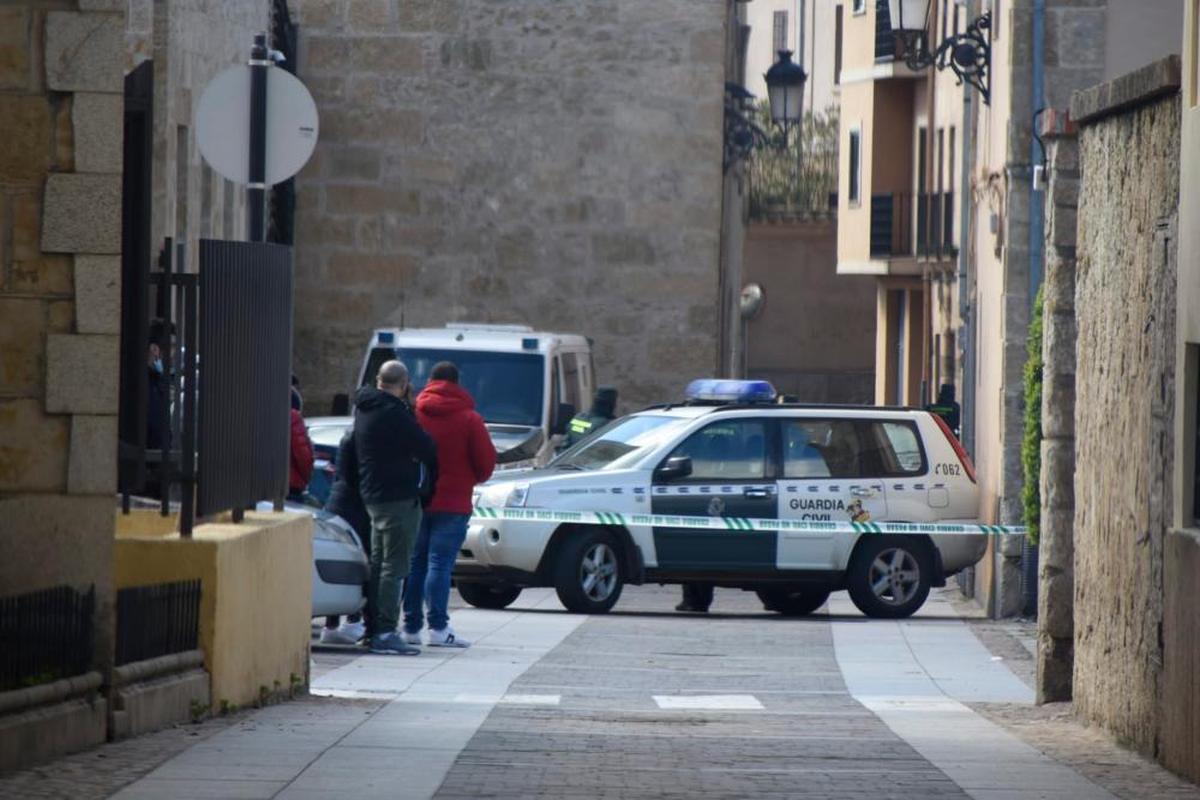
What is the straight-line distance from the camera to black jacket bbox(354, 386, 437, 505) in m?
15.1

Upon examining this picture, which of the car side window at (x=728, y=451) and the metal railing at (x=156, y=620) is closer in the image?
the metal railing at (x=156, y=620)

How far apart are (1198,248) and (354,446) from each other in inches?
292

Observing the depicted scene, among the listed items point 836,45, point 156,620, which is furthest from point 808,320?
point 156,620

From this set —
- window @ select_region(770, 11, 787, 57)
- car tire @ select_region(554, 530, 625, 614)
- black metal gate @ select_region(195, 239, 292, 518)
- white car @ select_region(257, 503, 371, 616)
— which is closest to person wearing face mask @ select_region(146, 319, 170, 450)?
black metal gate @ select_region(195, 239, 292, 518)

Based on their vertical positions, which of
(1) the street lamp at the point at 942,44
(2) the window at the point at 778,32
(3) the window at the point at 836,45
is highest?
(2) the window at the point at 778,32

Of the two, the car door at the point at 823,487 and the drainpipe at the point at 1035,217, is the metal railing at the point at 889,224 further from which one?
the car door at the point at 823,487

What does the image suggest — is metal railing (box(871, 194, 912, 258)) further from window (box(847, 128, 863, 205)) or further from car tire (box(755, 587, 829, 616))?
car tire (box(755, 587, 829, 616))

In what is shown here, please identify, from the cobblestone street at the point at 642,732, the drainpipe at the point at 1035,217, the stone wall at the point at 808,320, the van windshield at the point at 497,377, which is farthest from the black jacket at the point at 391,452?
the stone wall at the point at 808,320

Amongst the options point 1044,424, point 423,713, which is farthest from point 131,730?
point 1044,424

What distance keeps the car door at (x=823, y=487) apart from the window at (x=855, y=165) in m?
18.7

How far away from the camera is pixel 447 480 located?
15953 millimetres

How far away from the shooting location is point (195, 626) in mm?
10273

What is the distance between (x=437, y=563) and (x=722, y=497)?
455cm

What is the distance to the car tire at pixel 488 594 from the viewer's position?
20531 mm
